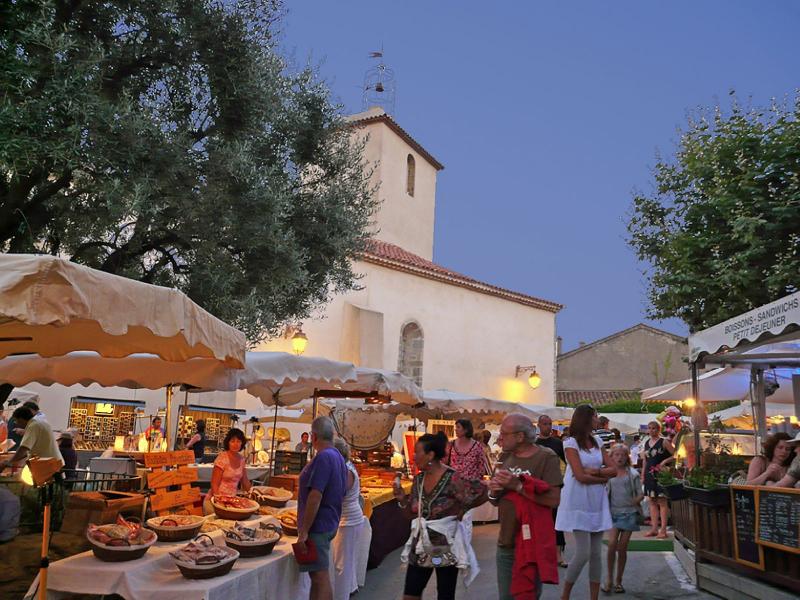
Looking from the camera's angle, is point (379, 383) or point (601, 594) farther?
point (379, 383)

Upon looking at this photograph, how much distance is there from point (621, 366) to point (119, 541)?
4525 centimetres

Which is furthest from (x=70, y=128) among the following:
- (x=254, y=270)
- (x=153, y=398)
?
(x=153, y=398)

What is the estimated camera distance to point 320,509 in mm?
6051

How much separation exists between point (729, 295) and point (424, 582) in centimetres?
1293

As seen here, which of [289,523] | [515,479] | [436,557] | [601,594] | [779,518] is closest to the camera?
[515,479]

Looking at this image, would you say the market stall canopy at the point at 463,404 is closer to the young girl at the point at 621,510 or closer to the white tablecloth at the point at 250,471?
the white tablecloth at the point at 250,471

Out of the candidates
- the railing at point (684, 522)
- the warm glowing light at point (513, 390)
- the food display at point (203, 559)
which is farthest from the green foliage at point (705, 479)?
the warm glowing light at point (513, 390)

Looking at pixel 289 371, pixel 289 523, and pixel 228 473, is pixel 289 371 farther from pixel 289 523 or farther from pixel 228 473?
pixel 289 523

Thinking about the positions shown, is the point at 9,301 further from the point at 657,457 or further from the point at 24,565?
the point at 657,457

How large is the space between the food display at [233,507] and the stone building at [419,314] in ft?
50.4

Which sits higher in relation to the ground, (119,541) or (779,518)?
(779,518)

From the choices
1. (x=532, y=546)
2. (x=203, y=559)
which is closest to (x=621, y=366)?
(x=532, y=546)

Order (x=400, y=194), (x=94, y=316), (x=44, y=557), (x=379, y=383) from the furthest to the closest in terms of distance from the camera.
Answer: (x=400, y=194), (x=379, y=383), (x=44, y=557), (x=94, y=316)

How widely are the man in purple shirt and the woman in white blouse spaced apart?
84.0 inches
